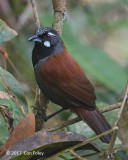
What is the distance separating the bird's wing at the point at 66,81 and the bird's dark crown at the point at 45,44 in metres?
0.09

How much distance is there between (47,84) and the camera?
8.73 feet

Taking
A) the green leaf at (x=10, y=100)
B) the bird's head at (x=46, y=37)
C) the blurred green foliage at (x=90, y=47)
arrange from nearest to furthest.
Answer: the green leaf at (x=10, y=100), the bird's head at (x=46, y=37), the blurred green foliage at (x=90, y=47)

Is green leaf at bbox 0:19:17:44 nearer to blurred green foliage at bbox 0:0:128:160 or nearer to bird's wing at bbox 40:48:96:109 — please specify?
bird's wing at bbox 40:48:96:109

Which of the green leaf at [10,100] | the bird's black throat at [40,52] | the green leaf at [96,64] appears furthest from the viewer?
the green leaf at [96,64]

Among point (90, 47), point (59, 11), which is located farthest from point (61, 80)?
point (90, 47)

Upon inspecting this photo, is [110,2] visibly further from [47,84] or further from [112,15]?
[47,84]

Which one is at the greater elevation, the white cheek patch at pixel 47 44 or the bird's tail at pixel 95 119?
the white cheek patch at pixel 47 44

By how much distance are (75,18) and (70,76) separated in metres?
2.84

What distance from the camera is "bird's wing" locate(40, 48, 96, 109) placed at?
8.77 ft

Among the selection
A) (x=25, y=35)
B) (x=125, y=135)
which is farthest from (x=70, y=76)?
(x=25, y=35)

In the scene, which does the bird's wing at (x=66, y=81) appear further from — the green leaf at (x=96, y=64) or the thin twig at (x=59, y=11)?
the green leaf at (x=96, y=64)

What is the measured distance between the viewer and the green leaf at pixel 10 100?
2.01 metres

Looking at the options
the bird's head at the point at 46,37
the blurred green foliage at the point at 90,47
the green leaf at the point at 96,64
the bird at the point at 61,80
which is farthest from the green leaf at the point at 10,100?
the green leaf at the point at 96,64

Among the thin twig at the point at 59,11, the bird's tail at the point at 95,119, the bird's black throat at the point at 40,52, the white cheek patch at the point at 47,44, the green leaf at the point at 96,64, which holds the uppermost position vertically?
the thin twig at the point at 59,11
